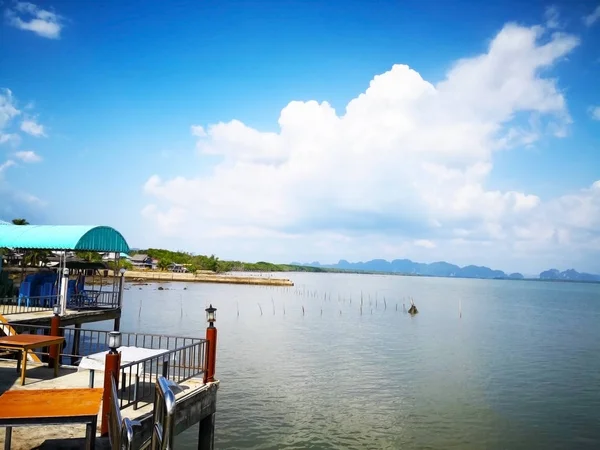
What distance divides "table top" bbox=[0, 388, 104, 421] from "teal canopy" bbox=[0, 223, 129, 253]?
1365cm

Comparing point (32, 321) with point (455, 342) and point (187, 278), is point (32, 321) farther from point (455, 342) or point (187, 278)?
point (187, 278)

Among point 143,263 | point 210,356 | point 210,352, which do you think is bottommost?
point 210,356

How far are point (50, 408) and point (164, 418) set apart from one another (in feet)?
14.8

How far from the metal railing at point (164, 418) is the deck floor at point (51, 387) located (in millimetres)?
5457

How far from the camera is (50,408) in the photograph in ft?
20.8

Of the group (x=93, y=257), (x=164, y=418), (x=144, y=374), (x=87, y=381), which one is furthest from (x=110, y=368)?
(x=93, y=257)

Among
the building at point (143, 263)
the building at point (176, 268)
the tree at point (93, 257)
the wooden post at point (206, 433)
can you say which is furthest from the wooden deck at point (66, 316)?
the building at point (176, 268)

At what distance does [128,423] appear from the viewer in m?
3.19

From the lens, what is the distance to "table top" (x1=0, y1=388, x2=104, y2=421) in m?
6.09

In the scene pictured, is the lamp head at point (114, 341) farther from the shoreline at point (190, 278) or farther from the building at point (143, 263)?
the building at point (143, 263)

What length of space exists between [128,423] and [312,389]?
20903 millimetres

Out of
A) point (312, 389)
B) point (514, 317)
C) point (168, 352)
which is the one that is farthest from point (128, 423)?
point (514, 317)

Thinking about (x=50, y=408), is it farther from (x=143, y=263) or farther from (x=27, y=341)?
(x=143, y=263)

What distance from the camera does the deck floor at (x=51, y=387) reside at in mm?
7750
